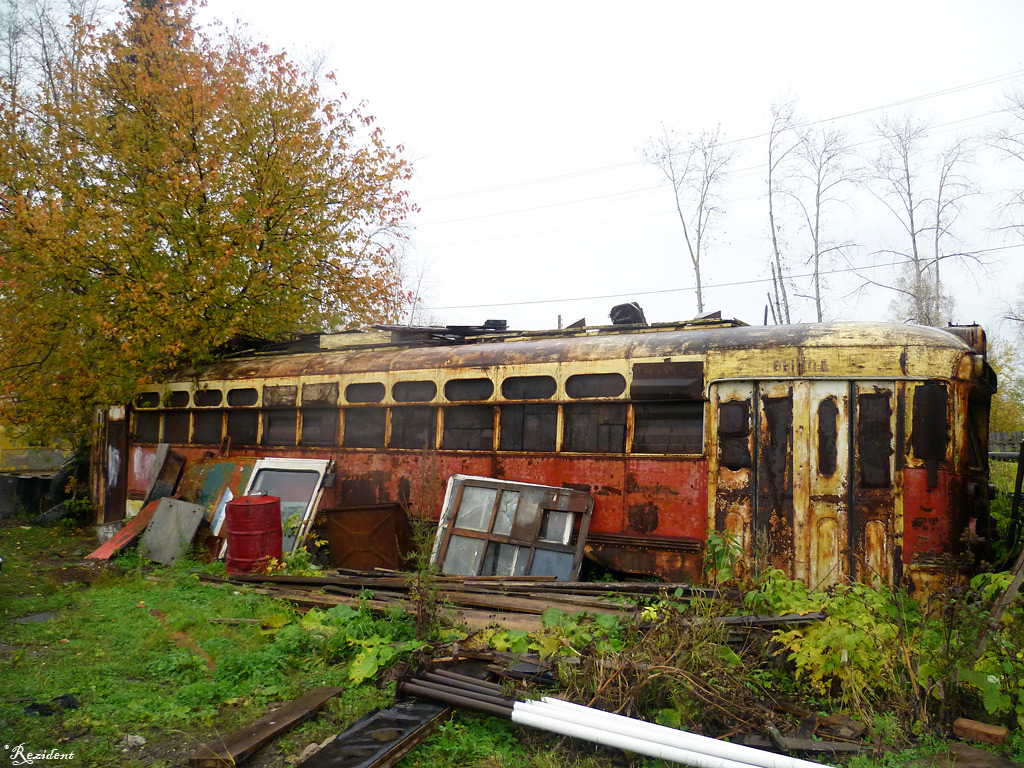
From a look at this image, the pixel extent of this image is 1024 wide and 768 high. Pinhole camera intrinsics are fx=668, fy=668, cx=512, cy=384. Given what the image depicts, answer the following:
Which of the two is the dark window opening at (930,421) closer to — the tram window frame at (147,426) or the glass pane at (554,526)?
the glass pane at (554,526)

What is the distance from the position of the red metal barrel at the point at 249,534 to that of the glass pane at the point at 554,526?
3.37m

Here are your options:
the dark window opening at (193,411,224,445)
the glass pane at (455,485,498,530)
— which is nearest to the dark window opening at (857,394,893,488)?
the glass pane at (455,485,498,530)

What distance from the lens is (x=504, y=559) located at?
22.8 ft

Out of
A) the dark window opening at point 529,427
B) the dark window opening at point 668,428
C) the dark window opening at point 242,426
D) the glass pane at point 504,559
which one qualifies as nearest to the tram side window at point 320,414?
the dark window opening at point 242,426

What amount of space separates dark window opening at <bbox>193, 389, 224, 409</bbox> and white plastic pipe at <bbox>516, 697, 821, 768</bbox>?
8.37 metres

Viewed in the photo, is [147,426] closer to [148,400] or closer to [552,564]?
[148,400]

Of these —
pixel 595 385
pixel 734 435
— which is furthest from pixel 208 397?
pixel 734 435

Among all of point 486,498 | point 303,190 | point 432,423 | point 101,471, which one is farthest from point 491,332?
point 101,471

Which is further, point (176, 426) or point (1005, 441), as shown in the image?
point (1005, 441)

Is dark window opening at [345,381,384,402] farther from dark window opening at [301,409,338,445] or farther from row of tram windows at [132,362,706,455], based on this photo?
dark window opening at [301,409,338,445]

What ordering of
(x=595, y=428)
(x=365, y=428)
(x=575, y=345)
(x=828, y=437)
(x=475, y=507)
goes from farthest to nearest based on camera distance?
(x=365, y=428)
(x=575, y=345)
(x=475, y=507)
(x=595, y=428)
(x=828, y=437)

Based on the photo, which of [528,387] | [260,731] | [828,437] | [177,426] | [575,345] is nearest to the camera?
[260,731]

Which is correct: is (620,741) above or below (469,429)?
below

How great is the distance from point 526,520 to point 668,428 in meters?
1.75
